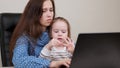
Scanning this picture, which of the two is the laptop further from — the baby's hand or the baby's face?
the baby's face

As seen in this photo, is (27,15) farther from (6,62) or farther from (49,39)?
(6,62)

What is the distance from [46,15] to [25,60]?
33cm

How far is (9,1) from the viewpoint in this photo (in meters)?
2.45

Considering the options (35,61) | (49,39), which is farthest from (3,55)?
(35,61)

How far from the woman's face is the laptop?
55 cm

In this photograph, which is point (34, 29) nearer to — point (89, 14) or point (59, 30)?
point (59, 30)

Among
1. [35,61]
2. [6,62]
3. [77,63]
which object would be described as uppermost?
[77,63]

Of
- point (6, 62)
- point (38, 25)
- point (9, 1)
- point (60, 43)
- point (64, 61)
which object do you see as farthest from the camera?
point (9, 1)

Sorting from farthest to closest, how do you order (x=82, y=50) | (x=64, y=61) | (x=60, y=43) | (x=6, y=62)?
1. (x=6, y=62)
2. (x=60, y=43)
3. (x=64, y=61)
4. (x=82, y=50)

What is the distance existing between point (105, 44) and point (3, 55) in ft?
4.41

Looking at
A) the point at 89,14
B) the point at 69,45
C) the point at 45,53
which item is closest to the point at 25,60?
the point at 45,53

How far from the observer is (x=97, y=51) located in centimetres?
98

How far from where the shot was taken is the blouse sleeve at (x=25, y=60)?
49.8 inches

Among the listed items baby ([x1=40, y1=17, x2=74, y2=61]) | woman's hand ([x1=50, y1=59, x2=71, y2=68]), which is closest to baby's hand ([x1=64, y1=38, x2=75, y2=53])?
baby ([x1=40, y1=17, x2=74, y2=61])
